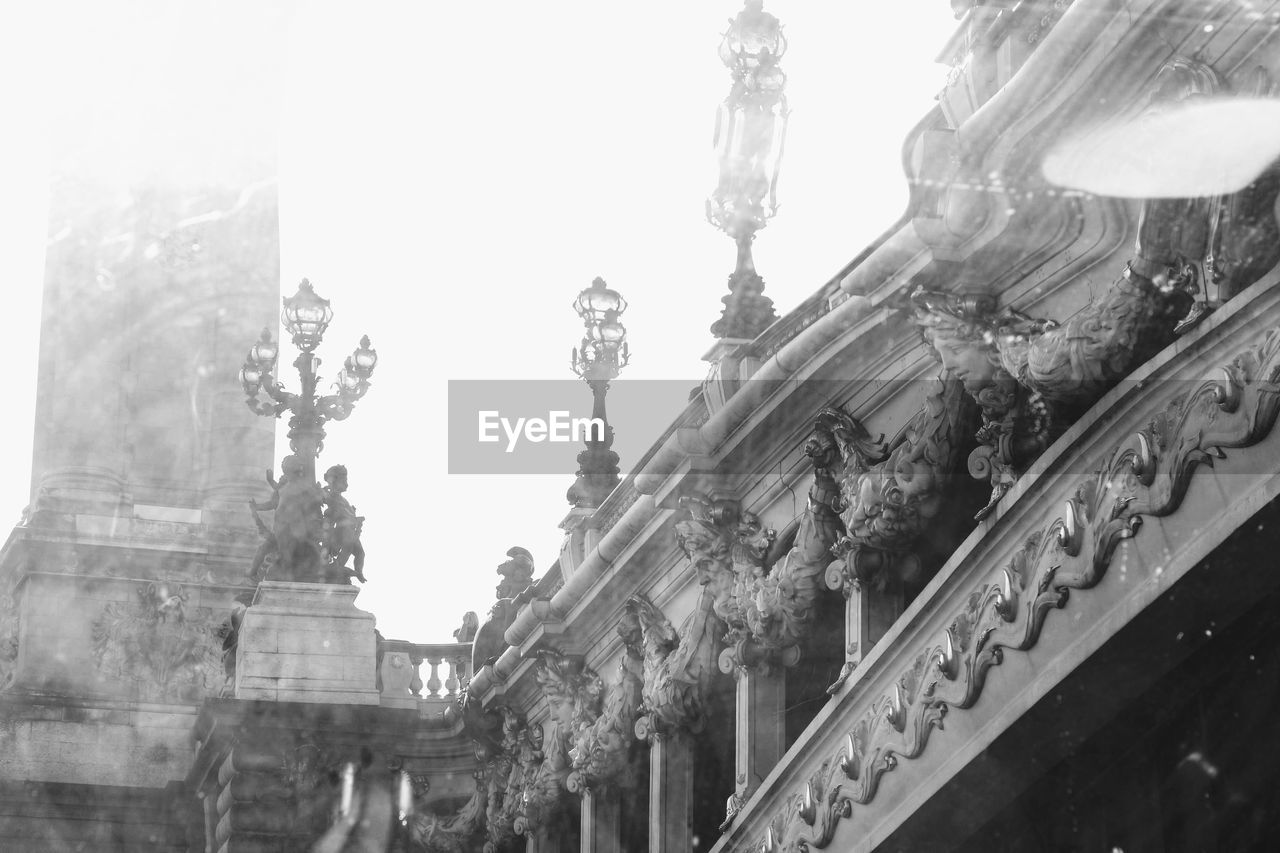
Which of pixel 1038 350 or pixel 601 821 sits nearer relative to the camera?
A: pixel 1038 350

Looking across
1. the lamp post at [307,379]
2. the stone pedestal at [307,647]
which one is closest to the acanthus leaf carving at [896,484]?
the lamp post at [307,379]

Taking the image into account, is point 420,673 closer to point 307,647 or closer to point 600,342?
point 307,647

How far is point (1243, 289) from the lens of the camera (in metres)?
12.4

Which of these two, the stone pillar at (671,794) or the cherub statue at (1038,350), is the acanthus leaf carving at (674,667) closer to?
the stone pillar at (671,794)

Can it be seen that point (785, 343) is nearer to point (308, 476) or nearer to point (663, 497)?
point (663, 497)

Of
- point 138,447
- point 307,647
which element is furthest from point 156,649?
point 307,647

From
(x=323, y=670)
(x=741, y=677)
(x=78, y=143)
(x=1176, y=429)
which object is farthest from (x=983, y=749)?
(x=78, y=143)

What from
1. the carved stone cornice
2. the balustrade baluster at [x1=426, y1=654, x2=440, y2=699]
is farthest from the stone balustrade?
the carved stone cornice

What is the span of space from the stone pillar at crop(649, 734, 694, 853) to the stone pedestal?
24.5 feet

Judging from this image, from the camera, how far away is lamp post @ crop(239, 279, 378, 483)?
28.1 meters

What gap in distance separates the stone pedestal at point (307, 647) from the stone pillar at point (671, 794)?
7.46 metres

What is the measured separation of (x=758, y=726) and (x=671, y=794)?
241 cm

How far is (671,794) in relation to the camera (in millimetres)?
21875

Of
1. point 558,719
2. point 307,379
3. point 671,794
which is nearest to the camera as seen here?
point 671,794
